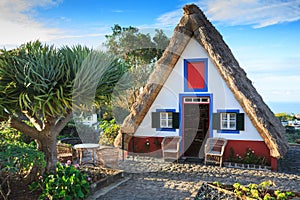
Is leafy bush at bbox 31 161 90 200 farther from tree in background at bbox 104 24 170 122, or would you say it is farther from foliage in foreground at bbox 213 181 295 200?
tree in background at bbox 104 24 170 122

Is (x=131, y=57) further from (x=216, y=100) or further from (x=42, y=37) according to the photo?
(x=42, y=37)

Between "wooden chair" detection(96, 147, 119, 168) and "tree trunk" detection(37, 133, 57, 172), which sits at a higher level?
"tree trunk" detection(37, 133, 57, 172)

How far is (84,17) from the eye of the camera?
923 centimetres

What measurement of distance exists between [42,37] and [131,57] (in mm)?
12535

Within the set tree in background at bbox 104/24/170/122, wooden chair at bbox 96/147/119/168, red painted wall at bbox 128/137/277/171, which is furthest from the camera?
tree in background at bbox 104/24/170/122

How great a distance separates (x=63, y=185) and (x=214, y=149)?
5.90 m

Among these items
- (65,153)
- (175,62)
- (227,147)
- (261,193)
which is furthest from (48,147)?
(227,147)

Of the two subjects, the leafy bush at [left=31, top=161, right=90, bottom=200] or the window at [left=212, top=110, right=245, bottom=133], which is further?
the window at [left=212, top=110, right=245, bottom=133]

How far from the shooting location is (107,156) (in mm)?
8430

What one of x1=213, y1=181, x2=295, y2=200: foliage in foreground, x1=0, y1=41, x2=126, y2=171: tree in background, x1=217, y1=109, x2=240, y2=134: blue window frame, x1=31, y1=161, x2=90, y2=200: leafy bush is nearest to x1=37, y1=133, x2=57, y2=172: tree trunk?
x1=31, y1=161, x2=90, y2=200: leafy bush

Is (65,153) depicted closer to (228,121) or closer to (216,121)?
(216,121)

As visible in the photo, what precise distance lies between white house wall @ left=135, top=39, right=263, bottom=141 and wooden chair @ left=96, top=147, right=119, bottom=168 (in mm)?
2486

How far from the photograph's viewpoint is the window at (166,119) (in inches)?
424

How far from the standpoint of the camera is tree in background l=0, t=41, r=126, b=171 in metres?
5.28
